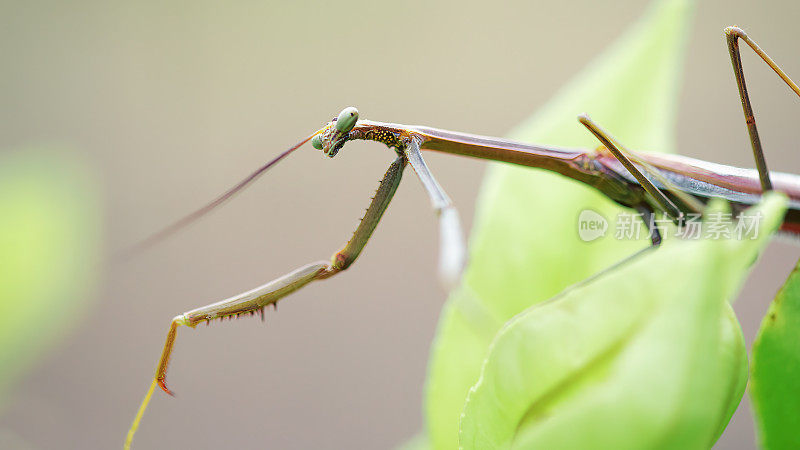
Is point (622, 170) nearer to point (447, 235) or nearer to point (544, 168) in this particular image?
point (544, 168)

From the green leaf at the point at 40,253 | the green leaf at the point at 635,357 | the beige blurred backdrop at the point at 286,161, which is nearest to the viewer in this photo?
the green leaf at the point at 635,357

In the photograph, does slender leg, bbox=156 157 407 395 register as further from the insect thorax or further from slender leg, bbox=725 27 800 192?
slender leg, bbox=725 27 800 192

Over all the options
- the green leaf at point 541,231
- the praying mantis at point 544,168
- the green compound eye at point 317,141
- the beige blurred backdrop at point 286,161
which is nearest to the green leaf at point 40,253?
the praying mantis at point 544,168

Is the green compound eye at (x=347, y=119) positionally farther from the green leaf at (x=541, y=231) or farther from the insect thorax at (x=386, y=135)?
the green leaf at (x=541, y=231)

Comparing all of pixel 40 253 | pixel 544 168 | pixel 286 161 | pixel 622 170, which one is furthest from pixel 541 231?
pixel 286 161

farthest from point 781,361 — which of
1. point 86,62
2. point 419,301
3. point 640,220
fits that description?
point 86,62

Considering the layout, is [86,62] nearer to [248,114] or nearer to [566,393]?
[248,114]
